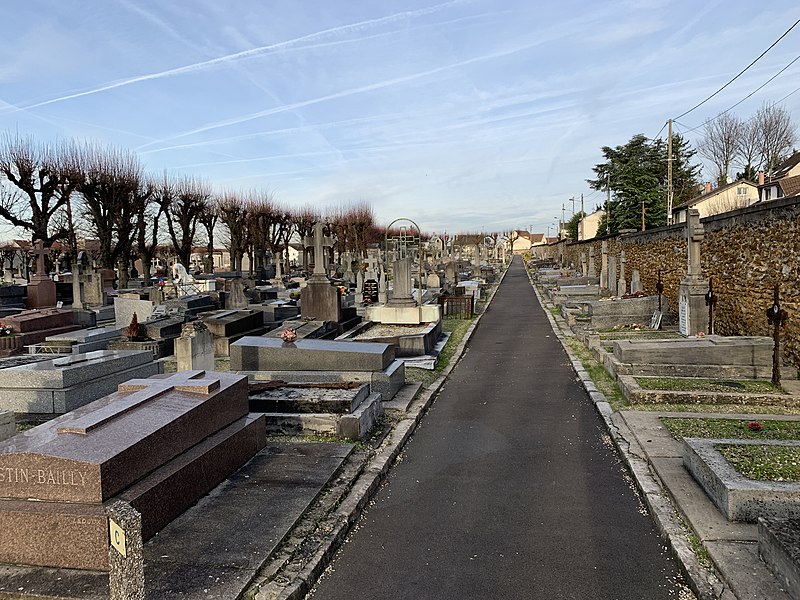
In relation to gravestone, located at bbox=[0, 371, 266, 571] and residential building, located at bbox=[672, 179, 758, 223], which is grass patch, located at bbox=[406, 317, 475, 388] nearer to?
gravestone, located at bbox=[0, 371, 266, 571]

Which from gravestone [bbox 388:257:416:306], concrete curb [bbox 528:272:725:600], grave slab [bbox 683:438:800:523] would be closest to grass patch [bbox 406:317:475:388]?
gravestone [bbox 388:257:416:306]

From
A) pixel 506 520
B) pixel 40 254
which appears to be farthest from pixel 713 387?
pixel 40 254

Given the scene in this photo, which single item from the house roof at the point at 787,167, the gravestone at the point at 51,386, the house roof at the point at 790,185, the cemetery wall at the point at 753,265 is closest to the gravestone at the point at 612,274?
the cemetery wall at the point at 753,265

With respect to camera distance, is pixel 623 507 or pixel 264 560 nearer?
pixel 264 560

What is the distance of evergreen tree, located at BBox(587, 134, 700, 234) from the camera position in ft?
152

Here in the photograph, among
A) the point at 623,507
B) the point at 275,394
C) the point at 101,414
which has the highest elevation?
the point at 101,414

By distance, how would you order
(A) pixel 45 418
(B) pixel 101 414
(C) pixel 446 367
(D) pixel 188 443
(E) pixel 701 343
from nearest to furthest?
(B) pixel 101 414, (D) pixel 188 443, (A) pixel 45 418, (E) pixel 701 343, (C) pixel 446 367

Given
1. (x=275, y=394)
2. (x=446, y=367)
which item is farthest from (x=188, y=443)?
(x=446, y=367)

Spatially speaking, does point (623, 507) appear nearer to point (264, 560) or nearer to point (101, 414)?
point (264, 560)

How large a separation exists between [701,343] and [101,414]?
863 cm

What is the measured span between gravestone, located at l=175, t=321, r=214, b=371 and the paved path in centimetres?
328

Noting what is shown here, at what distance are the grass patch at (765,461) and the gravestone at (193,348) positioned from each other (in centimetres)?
635

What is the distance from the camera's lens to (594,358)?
11695 mm

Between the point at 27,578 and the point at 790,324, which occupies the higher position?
the point at 790,324
